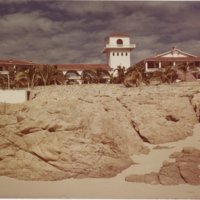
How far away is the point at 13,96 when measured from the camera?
51.7 feet

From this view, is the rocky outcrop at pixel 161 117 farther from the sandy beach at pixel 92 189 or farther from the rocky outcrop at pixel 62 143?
the sandy beach at pixel 92 189

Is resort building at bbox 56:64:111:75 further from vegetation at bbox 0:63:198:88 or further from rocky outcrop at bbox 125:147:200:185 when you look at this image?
rocky outcrop at bbox 125:147:200:185

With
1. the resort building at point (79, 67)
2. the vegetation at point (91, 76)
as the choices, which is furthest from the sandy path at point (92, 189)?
the vegetation at point (91, 76)

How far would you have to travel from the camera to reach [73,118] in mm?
12992

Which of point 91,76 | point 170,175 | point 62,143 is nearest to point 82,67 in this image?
point 91,76

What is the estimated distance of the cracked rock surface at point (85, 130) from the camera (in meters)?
11.8

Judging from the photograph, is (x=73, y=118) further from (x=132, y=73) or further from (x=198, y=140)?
(x=132, y=73)

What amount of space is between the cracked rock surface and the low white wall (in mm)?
561

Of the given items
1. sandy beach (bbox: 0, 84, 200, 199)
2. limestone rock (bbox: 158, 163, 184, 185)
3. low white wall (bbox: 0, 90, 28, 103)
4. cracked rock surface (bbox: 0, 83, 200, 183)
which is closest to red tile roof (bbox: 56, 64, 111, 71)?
cracked rock surface (bbox: 0, 83, 200, 183)

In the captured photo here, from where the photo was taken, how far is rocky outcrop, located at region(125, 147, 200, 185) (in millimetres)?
11305

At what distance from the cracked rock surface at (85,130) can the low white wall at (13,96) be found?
0.56 metres

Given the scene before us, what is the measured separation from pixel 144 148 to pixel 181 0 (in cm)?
482

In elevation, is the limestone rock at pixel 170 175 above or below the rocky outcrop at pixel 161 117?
below

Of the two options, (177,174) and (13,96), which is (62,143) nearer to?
(177,174)
